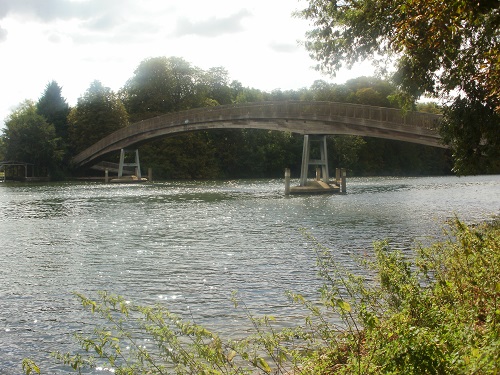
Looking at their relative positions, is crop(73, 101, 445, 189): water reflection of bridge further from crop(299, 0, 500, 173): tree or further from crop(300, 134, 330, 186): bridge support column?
crop(299, 0, 500, 173): tree

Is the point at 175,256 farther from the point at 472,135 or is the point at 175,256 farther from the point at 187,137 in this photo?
the point at 187,137

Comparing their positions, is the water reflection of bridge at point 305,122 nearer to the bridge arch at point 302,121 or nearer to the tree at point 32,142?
the bridge arch at point 302,121

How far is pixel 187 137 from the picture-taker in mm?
92438

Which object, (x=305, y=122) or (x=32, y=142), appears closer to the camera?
(x=305, y=122)

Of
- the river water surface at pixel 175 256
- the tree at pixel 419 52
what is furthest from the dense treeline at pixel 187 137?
the tree at pixel 419 52

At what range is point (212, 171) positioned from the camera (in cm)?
9375

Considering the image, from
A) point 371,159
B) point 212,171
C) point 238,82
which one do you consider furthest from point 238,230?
point 238,82

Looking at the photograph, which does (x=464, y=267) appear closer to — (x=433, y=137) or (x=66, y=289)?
(x=66, y=289)

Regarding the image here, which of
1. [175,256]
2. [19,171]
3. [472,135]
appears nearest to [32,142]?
[19,171]

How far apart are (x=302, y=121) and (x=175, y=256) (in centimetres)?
3333

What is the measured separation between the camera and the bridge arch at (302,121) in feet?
127

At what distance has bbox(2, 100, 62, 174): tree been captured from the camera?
8275 centimetres

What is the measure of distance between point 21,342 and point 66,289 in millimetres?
3920

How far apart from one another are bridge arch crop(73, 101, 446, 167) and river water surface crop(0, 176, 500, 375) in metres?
6.82
